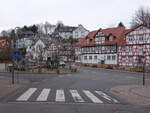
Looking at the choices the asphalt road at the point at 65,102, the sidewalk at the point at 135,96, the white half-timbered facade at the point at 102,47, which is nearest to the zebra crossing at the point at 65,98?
the asphalt road at the point at 65,102

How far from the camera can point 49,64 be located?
176 feet


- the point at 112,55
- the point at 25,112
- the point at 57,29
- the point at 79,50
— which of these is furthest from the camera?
the point at 57,29

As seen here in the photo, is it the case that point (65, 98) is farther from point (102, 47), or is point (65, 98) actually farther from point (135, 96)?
point (102, 47)

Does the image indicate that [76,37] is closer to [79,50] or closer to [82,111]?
[79,50]

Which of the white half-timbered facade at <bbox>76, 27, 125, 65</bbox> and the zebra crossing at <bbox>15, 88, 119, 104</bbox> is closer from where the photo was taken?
the zebra crossing at <bbox>15, 88, 119, 104</bbox>

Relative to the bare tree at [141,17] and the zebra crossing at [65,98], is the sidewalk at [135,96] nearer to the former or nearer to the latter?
the zebra crossing at [65,98]

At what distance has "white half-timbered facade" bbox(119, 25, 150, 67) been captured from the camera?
5550cm

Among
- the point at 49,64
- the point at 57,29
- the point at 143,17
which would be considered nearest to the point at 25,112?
the point at 49,64

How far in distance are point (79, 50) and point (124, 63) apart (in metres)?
24.8

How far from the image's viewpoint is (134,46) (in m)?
58.2

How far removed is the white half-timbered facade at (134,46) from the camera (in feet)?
182

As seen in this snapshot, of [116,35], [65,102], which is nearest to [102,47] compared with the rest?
[116,35]

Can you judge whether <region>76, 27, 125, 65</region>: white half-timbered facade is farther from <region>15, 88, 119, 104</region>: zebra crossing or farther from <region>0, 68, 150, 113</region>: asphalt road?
<region>15, 88, 119, 104</region>: zebra crossing

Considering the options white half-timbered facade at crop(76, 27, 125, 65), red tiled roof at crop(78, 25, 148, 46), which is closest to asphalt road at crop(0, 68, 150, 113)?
red tiled roof at crop(78, 25, 148, 46)
